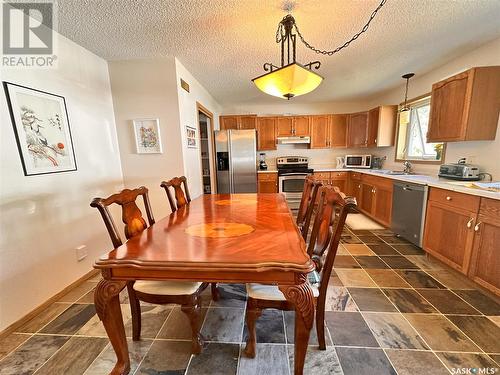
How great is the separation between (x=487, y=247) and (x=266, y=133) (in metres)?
3.73

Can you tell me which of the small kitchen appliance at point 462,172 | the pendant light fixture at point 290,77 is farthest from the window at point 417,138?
the pendant light fixture at point 290,77

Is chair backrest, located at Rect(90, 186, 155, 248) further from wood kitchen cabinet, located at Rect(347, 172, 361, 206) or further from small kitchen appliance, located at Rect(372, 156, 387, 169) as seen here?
small kitchen appliance, located at Rect(372, 156, 387, 169)

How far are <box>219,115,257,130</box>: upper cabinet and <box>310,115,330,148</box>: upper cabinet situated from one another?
4.22 feet

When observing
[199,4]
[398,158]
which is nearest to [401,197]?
[398,158]

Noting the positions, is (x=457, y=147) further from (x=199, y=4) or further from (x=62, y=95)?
(x=62, y=95)

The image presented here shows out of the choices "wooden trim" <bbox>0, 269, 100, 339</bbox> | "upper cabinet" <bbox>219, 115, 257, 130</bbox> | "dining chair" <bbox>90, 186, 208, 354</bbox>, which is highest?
"upper cabinet" <bbox>219, 115, 257, 130</bbox>

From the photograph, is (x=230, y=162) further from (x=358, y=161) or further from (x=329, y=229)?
(x=329, y=229)

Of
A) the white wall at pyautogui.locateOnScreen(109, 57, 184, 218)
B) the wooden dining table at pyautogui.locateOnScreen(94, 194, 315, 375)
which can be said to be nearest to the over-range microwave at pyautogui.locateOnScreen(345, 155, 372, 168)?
the white wall at pyautogui.locateOnScreen(109, 57, 184, 218)

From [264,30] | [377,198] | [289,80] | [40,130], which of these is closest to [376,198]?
[377,198]

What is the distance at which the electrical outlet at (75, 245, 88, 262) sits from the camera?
2.04 metres

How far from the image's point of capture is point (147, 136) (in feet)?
8.27

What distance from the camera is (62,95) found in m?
1.90

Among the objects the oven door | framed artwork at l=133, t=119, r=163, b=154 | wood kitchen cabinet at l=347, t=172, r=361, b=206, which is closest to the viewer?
framed artwork at l=133, t=119, r=163, b=154

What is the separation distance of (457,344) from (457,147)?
230cm
